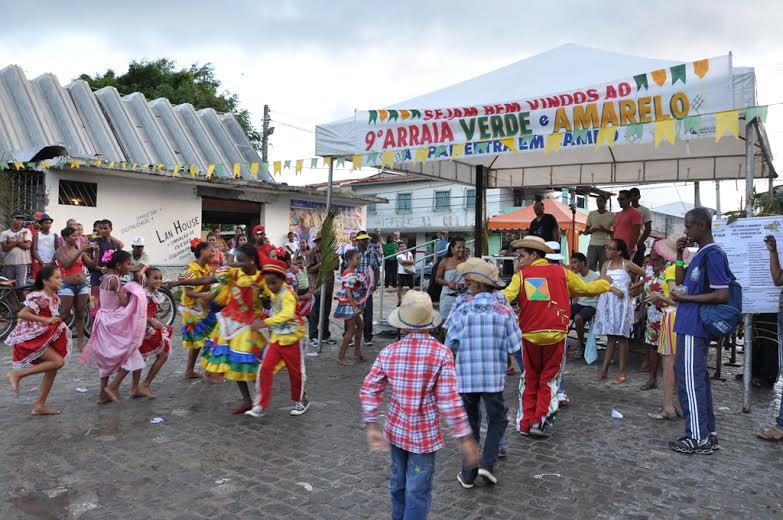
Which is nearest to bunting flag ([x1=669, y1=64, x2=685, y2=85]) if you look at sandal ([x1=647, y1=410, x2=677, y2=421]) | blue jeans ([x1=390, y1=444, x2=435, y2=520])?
sandal ([x1=647, y1=410, x2=677, y2=421])

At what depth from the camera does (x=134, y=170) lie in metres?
13.3

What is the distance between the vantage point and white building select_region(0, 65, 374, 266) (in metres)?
12.7

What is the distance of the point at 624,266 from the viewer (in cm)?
739

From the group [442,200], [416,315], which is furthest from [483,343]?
[442,200]

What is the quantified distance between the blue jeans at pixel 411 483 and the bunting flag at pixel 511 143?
4.66 meters

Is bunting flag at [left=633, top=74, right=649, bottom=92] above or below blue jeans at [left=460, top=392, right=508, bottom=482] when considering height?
above

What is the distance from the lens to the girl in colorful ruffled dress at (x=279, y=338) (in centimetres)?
547

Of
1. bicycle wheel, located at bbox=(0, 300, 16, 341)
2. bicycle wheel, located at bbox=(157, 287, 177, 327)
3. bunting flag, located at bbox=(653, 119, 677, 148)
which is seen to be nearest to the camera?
bunting flag, located at bbox=(653, 119, 677, 148)

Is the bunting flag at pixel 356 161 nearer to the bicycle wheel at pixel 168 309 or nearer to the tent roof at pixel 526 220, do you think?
the bicycle wheel at pixel 168 309

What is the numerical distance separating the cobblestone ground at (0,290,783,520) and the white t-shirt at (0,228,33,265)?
456 centimetres

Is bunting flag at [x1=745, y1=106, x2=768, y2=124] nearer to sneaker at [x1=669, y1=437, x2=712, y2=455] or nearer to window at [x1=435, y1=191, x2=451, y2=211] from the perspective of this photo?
sneaker at [x1=669, y1=437, x2=712, y2=455]

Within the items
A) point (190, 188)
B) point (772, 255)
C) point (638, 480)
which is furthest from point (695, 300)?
point (190, 188)

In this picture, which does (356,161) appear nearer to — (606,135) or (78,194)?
(606,135)

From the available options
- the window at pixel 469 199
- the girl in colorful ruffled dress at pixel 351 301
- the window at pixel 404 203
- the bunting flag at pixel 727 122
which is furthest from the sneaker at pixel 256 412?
the window at pixel 404 203
